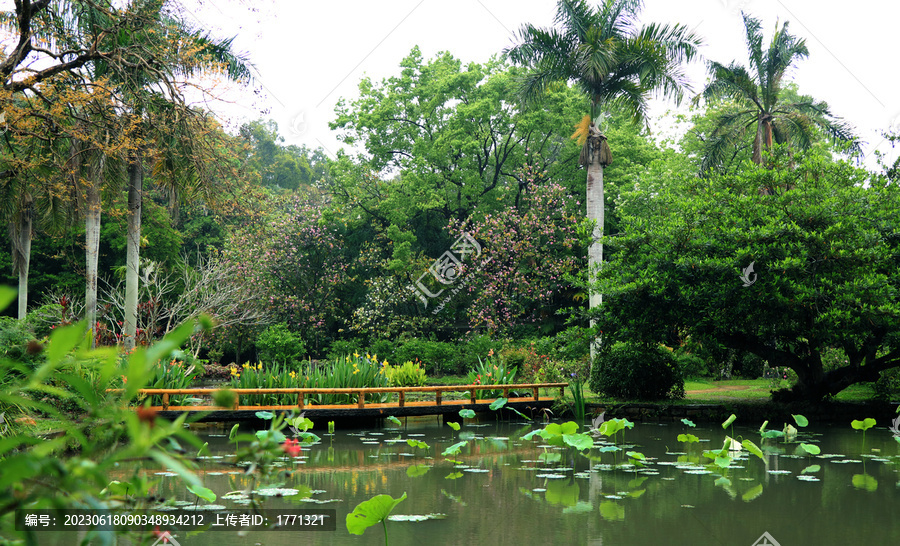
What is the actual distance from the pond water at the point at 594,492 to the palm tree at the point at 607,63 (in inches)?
393

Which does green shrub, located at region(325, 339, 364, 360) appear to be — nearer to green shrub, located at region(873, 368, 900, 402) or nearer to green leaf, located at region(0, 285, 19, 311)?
green shrub, located at region(873, 368, 900, 402)

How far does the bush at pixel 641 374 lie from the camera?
12914 mm

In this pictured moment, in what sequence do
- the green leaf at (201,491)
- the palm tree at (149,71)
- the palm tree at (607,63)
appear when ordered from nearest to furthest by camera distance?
the green leaf at (201,491) < the palm tree at (149,71) < the palm tree at (607,63)

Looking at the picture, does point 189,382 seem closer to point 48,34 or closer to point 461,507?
point 48,34

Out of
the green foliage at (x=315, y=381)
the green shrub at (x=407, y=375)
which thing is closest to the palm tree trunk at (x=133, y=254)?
the green foliage at (x=315, y=381)

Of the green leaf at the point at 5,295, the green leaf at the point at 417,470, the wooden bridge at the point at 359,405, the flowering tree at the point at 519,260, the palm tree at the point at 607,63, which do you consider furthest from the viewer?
the flowering tree at the point at 519,260

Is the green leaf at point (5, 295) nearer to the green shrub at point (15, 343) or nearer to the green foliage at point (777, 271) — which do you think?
the green shrub at point (15, 343)

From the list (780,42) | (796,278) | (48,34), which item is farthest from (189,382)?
(780,42)

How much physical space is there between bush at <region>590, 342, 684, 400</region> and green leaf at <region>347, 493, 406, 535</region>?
9.83m

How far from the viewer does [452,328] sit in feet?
74.9

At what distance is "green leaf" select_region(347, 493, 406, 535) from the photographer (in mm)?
3773

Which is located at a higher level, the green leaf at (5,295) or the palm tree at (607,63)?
the palm tree at (607,63)

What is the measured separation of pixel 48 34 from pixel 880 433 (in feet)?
43.7

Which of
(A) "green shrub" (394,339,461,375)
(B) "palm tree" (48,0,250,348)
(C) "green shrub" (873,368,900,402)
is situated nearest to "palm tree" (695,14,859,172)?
(C) "green shrub" (873,368,900,402)
